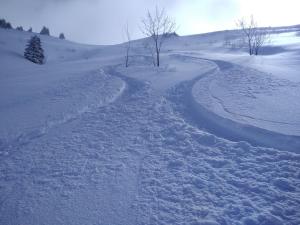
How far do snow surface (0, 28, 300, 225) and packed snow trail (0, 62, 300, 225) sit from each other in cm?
3

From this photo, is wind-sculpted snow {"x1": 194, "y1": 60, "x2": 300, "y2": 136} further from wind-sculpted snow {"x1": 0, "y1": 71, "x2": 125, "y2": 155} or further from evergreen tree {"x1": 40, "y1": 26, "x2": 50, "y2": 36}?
evergreen tree {"x1": 40, "y1": 26, "x2": 50, "y2": 36}

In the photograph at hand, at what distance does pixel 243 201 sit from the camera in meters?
6.43

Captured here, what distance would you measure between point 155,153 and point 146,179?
1341mm

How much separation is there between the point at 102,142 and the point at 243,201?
4827 millimetres

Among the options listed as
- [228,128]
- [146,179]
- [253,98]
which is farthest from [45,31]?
[146,179]

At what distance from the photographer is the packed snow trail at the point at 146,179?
20.6 feet

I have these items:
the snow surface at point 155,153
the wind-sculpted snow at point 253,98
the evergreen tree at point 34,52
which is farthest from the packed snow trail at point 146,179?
the evergreen tree at point 34,52

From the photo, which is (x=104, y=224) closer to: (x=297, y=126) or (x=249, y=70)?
(x=297, y=126)

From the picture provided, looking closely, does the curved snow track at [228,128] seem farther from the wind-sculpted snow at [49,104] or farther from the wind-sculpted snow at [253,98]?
the wind-sculpted snow at [49,104]

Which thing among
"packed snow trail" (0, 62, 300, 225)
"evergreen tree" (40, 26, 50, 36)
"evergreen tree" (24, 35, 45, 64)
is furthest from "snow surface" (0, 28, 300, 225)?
"evergreen tree" (40, 26, 50, 36)

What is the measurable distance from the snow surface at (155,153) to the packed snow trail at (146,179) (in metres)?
0.03

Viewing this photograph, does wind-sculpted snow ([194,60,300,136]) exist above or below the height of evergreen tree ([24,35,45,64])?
below

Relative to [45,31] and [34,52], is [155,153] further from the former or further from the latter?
[45,31]

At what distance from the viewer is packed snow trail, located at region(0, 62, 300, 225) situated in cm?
627
